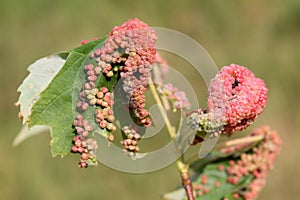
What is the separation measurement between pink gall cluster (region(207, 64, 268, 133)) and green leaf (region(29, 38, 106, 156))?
13.1 inches

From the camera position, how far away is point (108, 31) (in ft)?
19.4

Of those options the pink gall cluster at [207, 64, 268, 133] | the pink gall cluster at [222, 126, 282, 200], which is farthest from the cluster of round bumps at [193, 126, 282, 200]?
the pink gall cluster at [207, 64, 268, 133]

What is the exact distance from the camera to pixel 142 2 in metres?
6.23

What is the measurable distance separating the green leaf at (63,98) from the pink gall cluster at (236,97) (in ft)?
1.10

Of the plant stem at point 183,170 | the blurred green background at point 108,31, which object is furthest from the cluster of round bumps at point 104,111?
the blurred green background at point 108,31

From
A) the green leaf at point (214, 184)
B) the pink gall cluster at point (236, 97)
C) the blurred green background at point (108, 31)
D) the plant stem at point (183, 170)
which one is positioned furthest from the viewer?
the blurred green background at point (108, 31)

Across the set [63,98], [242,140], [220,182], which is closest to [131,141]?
[63,98]

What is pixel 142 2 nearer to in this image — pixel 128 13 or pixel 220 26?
pixel 128 13

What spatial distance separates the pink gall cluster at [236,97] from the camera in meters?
1.30

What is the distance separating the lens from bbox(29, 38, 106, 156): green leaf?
1.36m

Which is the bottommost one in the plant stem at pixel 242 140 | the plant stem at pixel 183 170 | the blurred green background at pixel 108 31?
the plant stem at pixel 183 170

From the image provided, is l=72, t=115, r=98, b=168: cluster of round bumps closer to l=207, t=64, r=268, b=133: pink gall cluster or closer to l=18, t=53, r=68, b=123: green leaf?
l=18, t=53, r=68, b=123: green leaf

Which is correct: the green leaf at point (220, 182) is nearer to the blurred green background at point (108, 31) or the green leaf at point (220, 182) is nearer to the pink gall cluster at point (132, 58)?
the pink gall cluster at point (132, 58)

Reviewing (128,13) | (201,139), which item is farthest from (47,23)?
(201,139)
